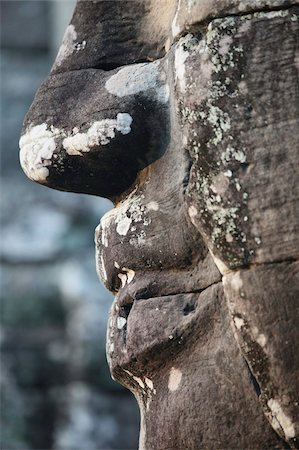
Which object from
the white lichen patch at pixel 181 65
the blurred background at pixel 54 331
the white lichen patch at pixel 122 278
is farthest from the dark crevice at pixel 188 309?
the blurred background at pixel 54 331

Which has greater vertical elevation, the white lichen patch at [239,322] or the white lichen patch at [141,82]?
the white lichen patch at [141,82]

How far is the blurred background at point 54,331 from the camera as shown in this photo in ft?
13.8

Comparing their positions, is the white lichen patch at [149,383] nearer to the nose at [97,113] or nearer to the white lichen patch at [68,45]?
the nose at [97,113]

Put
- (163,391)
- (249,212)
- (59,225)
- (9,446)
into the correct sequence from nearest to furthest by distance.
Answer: (249,212) < (163,391) < (9,446) < (59,225)

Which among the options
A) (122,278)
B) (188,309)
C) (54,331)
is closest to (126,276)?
(122,278)

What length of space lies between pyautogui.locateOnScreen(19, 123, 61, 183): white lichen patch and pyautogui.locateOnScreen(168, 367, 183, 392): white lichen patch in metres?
0.29

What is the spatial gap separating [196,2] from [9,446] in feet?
10.1

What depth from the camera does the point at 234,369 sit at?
1313mm

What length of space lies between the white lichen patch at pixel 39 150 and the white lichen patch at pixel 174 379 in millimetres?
287

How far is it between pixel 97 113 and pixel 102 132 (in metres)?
0.03

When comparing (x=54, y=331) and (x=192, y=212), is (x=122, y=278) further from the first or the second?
(x=54, y=331)

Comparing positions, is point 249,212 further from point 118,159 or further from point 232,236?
point 118,159

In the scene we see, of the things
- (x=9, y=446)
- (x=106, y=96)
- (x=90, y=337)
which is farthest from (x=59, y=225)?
(x=106, y=96)

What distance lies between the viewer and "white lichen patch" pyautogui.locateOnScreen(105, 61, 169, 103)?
1.43 metres
